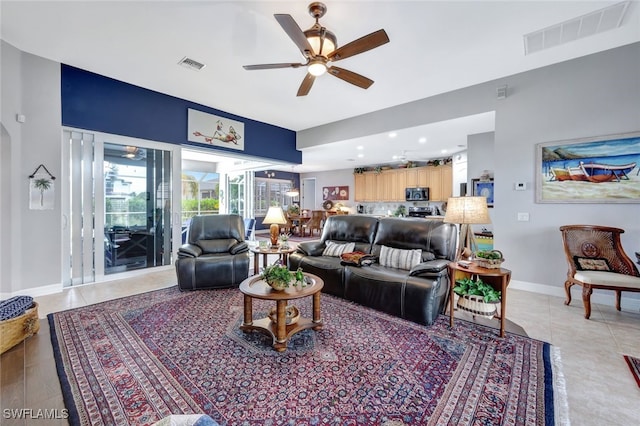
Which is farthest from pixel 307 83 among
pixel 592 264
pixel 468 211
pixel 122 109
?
pixel 592 264

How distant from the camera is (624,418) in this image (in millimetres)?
1528

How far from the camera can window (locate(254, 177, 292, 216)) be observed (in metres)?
10.7

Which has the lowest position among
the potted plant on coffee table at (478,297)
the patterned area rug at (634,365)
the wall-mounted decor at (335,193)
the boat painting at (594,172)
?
the patterned area rug at (634,365)

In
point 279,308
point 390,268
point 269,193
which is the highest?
point 269,193

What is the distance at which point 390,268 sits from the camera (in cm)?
324

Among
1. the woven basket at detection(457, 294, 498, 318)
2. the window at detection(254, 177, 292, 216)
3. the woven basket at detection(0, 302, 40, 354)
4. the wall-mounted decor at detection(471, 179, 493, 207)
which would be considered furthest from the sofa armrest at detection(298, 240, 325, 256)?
the window at detection(254, 177, 292, 216)

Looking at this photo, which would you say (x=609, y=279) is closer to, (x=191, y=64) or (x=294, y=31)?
(x=294, y=31)

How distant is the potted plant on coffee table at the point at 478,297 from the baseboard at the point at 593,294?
58.1 inches

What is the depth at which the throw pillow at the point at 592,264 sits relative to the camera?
9.83ft

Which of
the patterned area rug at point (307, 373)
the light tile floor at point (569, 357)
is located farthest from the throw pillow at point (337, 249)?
the light tile floor at point (569, 357)

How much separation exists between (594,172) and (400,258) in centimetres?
266

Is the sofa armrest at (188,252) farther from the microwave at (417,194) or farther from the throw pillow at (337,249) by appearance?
the microwave at (417,194)

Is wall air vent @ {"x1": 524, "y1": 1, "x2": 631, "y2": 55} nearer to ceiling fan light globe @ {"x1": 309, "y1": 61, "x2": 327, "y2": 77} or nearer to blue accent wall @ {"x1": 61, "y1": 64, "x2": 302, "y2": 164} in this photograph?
ceiling fan light globe @ {"x1": 309, "y1": 61, "x2": 327, "y2": 77}

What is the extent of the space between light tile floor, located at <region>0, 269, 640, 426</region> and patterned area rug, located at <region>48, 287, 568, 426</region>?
0.08 meters
